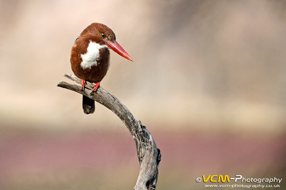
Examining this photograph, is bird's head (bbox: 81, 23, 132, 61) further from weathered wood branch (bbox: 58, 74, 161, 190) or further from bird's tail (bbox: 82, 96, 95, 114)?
bird's tail (bbox: 82, 96, 95, 114)

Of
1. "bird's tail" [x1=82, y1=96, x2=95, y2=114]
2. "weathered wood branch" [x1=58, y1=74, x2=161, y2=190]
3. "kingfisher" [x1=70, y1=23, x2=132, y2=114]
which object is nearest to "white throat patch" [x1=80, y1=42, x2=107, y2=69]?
"kingfisher" [x1=70, y1=23, x2=132, y2=114]

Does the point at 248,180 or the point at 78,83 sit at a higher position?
the point at 78,83

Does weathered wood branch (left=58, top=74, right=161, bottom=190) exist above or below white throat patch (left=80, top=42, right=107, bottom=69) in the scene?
below

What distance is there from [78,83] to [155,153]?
1.82 feet

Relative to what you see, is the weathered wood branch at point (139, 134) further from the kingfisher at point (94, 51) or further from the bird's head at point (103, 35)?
the bird's head at point (103, 35)

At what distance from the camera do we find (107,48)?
2012mm

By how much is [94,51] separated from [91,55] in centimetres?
3

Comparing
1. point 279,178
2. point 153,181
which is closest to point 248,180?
point 279,178

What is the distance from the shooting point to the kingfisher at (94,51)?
77.9 inches

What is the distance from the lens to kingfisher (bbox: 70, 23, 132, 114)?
6.49ft

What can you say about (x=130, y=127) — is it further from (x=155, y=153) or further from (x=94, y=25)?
(x=94, y=25)

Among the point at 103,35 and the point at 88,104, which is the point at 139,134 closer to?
the point at 88,104

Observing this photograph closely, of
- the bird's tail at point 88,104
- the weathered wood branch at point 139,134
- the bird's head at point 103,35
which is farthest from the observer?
the bird's tail at point 88,104

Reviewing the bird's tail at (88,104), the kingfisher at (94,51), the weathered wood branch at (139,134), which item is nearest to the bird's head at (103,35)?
the kingfisher at (94,51)
